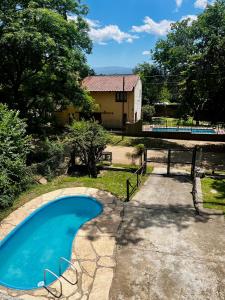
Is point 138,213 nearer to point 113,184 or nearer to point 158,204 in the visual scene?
point 158,204

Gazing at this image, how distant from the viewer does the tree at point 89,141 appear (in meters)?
15.0

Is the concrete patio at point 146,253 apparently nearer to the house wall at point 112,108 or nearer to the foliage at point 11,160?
the foliage at point 11,160

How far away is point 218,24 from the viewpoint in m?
35.7

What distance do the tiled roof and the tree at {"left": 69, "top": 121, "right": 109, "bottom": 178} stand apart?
55.8 feet

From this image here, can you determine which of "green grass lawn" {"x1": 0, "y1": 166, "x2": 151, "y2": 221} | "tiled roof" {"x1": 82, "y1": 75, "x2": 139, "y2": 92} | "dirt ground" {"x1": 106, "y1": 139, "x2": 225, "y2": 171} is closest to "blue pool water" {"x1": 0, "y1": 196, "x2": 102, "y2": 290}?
"green grass lawn" {"x1": 0, "y1": 166, "x2": 151, "y2": 221}

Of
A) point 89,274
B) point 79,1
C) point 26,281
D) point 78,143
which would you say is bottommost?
point 26,281

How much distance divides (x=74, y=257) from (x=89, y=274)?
3.16 feet

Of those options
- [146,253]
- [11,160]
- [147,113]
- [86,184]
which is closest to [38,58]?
[11,160]

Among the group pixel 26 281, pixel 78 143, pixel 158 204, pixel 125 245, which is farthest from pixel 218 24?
pixel 26 281

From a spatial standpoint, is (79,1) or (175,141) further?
(175,141)

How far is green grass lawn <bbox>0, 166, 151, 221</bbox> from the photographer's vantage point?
1222 centimetres

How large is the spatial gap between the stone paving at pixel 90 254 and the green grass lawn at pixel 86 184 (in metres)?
0.42

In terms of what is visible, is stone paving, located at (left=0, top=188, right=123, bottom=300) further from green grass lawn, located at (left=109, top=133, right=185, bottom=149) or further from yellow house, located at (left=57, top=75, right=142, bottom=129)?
yellow house, located at (left=57, top=75, right=142, bottom=129)

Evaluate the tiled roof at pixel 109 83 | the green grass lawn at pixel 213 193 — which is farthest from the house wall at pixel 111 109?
the green grass lawn at pixel 213 193
